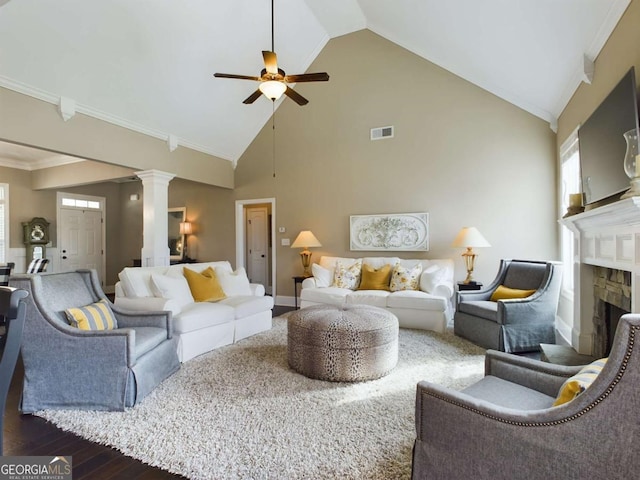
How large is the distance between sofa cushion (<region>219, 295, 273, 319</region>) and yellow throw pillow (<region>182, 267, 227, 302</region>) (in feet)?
0.38

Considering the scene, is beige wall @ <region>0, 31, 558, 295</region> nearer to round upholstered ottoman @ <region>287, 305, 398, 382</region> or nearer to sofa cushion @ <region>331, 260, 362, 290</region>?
sofa cushion @ <region>331, 260, 362, 290</region>

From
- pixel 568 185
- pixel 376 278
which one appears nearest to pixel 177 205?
pixel 376 278

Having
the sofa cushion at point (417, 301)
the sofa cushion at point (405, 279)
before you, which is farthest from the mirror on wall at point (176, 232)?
the sofa cushion at point (417, 301)

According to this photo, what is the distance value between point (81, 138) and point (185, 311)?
105 inches

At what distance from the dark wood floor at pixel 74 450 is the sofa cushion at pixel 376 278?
3.52 meters

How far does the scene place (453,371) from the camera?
2.91 meters

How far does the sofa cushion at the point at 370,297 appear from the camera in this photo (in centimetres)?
443

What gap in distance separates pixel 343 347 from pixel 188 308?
1.74 meters

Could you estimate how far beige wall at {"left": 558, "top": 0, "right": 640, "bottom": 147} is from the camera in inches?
84.3

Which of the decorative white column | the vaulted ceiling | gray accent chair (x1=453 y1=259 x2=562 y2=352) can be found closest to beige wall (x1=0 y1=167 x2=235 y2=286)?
the vaulted ceiling

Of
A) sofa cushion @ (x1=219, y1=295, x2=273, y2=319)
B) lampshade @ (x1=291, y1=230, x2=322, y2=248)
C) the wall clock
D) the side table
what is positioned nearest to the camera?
sofa cushion @ (x1=219, y1=295, x2=273, y2=319)

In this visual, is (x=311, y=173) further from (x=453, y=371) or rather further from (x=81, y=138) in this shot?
(x=453, y=371)

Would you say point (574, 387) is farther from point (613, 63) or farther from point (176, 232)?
point (176, 232)

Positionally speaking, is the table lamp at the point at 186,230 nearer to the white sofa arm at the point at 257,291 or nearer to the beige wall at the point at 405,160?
the beige wall at the point at 405,160
